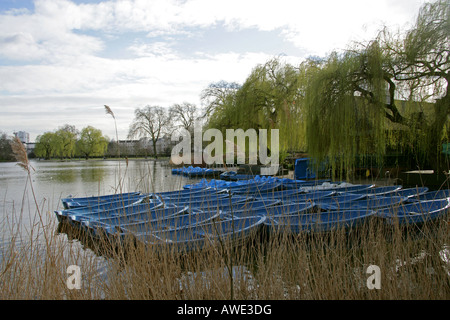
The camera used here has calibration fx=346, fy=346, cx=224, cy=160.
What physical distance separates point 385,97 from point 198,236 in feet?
26.8

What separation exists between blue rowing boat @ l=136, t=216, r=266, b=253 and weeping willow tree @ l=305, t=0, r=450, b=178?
5925 millimetres

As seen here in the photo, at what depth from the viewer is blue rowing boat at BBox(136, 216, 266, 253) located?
10.0ft

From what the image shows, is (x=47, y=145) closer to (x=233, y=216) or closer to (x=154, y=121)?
(x=233, y=216)

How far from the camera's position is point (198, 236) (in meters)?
4.73

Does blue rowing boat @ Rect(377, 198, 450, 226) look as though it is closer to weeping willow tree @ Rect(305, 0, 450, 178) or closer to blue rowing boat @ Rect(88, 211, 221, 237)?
blue rowing boat @ Rect(88, 211, 221, 237)

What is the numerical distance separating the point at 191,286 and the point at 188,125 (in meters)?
43.7

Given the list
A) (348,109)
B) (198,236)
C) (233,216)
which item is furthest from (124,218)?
(348,109)

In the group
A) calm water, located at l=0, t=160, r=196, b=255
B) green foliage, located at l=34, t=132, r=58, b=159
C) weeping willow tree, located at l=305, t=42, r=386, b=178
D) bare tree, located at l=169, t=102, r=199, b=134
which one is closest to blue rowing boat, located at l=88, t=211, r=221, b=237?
calm water, located at l=0, t=160, r=196, b=255

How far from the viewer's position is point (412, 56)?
990 cm

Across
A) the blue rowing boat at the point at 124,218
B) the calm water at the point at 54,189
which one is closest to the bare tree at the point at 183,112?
the calm water at the point at 54,189

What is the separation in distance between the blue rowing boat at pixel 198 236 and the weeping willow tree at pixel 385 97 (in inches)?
233

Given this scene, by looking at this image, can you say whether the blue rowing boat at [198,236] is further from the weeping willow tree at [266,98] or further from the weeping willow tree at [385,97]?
the weeping willow tree at [266,98]
